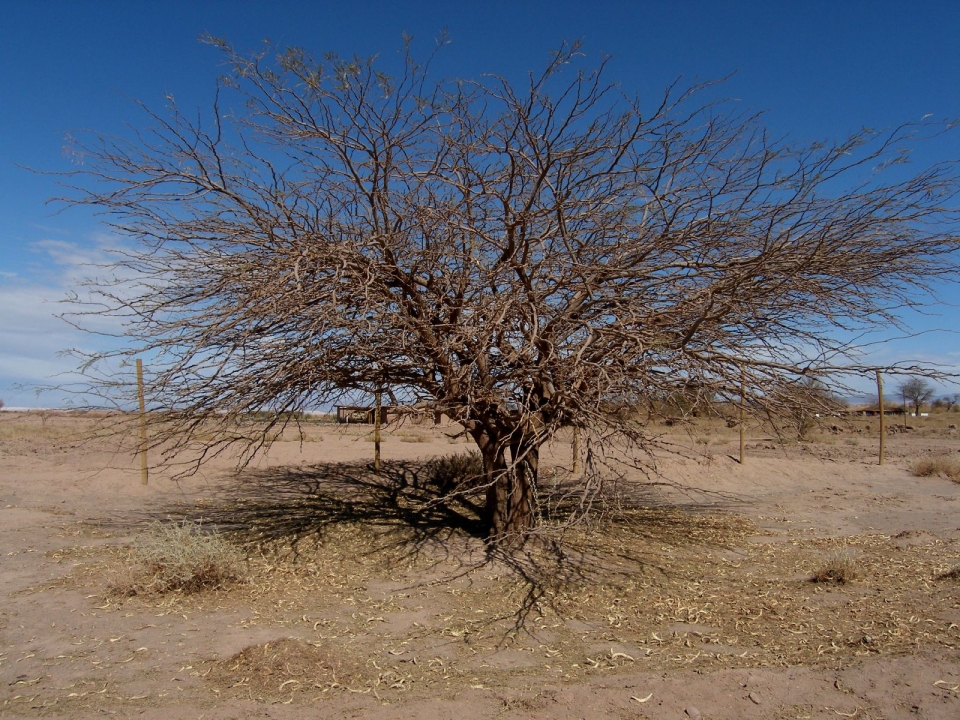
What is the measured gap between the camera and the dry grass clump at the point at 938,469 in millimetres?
14625

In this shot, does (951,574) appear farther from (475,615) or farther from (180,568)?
(180,568)

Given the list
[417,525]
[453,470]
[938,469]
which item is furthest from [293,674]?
[938,469]

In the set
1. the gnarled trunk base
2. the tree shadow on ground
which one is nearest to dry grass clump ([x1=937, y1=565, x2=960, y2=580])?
the tree shadow on ground

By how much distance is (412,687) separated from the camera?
4.72 m

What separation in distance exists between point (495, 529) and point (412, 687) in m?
3.69

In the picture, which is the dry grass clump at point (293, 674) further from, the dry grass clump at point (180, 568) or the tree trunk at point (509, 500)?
the tree trunk at point (509, 500)

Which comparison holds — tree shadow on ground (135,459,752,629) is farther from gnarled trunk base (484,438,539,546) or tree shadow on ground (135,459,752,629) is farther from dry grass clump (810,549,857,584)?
dry grass clump (810,549,857,584)

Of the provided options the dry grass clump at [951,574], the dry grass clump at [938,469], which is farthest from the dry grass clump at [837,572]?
the dry grass clump at [938,469]

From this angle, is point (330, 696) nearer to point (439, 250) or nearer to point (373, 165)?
point (439, 250)

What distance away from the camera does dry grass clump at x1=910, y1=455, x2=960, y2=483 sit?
14.6m

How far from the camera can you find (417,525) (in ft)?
30.8

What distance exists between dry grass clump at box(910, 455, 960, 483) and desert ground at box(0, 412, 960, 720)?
11.2ft

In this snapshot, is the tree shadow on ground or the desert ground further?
the tree shadow on ground

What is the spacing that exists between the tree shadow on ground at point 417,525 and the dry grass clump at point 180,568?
1182 millimetres
